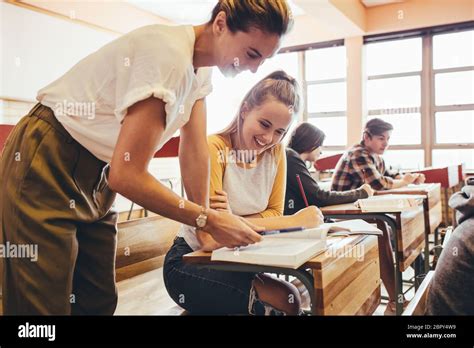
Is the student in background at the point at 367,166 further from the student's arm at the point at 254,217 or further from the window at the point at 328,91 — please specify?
the window at the point at 328,91

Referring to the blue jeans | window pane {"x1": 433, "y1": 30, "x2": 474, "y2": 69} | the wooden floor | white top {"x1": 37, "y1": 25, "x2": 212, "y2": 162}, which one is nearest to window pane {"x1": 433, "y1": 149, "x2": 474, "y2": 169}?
window pane {"x1": 433, "y1": 30, "x2": 474, "y2": 69}

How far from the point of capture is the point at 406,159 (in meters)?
6.11

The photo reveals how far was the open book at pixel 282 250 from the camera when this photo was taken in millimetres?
875

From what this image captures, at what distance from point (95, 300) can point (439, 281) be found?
0.88m

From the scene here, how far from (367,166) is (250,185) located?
6.02ft

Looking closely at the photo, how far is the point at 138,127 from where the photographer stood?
0.76m

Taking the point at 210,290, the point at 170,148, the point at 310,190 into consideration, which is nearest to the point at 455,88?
the point at 310,190

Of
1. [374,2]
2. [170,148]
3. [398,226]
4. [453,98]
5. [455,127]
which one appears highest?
[374,2]

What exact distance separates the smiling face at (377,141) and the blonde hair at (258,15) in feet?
8.22

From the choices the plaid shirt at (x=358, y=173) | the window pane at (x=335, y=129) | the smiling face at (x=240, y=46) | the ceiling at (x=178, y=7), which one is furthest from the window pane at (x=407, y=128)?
the smiling face at (x=240, y=46)

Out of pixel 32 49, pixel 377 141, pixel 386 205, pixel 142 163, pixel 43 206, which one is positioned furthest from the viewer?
pixel 32 49

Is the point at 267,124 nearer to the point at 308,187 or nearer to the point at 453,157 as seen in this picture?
the point at 308,187
